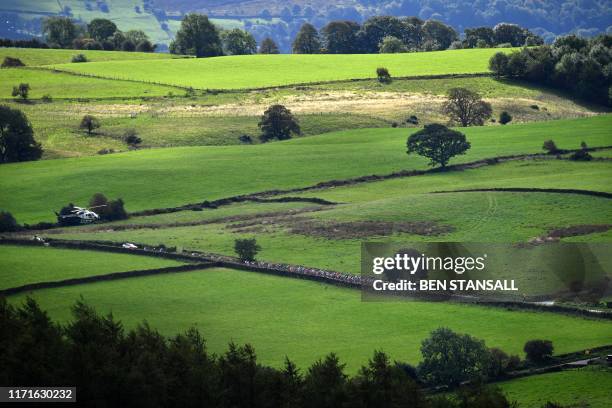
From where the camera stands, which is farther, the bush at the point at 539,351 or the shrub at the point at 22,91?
the shrub at the point at 22,91

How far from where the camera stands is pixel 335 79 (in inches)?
7564

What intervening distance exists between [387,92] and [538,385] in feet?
384

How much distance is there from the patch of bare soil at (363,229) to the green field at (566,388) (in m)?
36.1

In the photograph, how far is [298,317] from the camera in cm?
8194

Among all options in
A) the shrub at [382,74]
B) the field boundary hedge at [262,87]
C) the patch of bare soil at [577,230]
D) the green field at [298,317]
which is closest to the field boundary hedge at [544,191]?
the patch of bare soil at [577,230]

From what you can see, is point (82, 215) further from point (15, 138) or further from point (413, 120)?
point (413, 120)

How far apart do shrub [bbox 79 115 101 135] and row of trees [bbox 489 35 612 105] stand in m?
69.8

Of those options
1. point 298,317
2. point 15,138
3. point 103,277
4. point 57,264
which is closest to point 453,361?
point 298,317

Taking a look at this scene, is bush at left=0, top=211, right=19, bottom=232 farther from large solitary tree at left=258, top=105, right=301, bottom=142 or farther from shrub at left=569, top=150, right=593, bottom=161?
shrub at left=569, top=150, right=593, bottom=161

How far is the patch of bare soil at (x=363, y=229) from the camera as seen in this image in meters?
105

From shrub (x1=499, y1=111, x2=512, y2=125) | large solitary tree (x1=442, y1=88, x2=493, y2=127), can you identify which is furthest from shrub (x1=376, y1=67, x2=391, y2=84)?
shrub (x1=499, y1=111, x2=512, y2=125)

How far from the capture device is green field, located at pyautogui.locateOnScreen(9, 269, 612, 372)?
75188mm

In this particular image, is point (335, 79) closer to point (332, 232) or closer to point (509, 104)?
point (509, 104)

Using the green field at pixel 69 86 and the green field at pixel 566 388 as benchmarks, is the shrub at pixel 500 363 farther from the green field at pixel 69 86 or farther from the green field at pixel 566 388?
the green field at pixel 69 86
